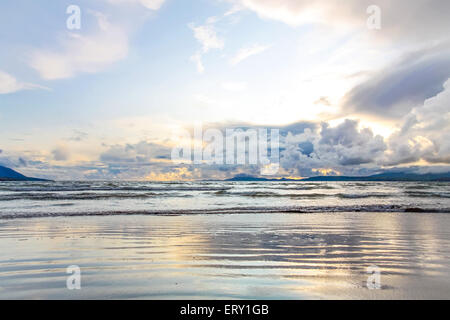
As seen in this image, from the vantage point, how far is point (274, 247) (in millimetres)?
7336

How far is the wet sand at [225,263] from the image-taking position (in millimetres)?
4289

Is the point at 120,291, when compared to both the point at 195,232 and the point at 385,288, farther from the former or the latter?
the point at 195,232

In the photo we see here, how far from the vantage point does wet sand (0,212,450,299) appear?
4.29m

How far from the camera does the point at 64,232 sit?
1000 centimetres

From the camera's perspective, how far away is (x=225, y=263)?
5855 mm

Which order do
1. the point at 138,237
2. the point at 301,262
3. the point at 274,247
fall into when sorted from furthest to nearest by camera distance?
the point at 138,237, the point at 274,247, the point at 301,262
